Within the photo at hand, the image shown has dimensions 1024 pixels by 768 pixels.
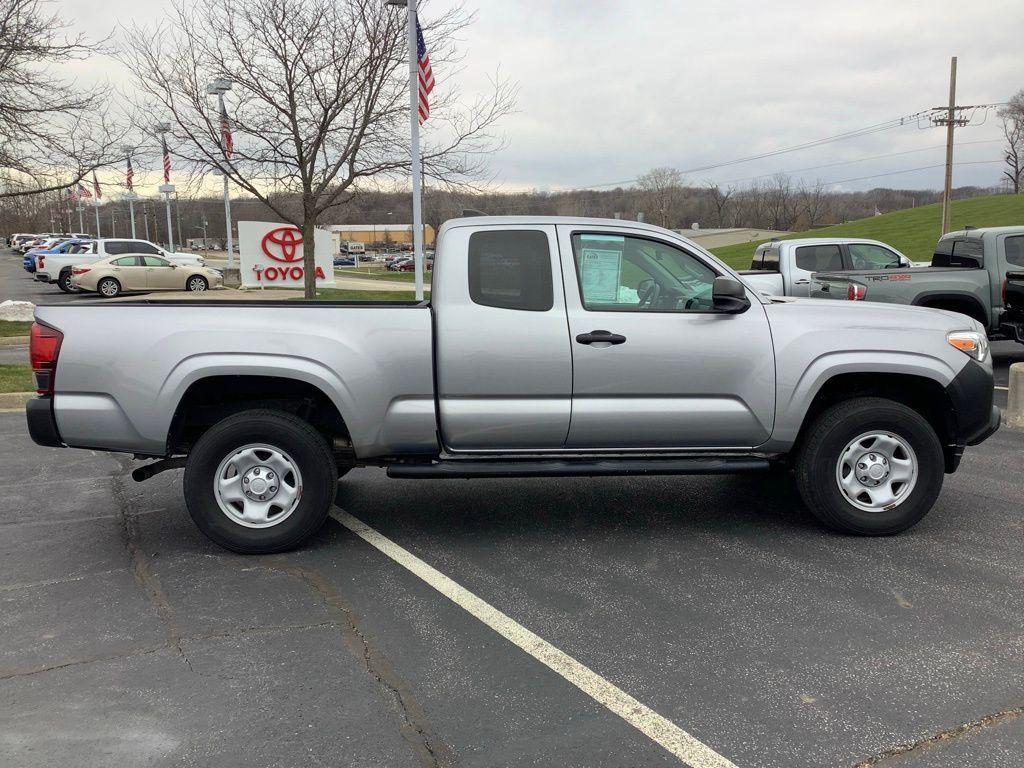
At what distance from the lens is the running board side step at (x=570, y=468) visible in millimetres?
4656

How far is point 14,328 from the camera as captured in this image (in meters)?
17.8

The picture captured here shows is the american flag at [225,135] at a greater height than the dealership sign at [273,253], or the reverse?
the american flag at [225,135]

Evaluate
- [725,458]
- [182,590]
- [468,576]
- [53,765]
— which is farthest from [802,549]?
[53,765]

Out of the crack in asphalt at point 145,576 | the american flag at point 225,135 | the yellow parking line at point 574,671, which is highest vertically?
the american flag at point 225,135

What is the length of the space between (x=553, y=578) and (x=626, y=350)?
1.35 meters

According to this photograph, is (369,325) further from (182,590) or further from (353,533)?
(182,590)

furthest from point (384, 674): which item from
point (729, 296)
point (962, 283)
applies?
point (962, 283)

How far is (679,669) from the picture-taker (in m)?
3.35

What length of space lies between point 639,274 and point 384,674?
9.04 ft

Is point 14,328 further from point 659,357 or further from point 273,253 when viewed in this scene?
point 659,357

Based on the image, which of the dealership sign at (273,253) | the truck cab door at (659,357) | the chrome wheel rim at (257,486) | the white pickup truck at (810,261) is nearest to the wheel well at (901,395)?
the truck cab door at (659,357)

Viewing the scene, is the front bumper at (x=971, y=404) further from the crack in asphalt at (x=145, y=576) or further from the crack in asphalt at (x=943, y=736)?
the crack in asphalt at (x=145, y=576)

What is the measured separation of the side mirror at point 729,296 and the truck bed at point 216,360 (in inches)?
65.5

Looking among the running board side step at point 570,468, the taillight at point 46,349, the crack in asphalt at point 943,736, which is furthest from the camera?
the running board side step at point 570,468
